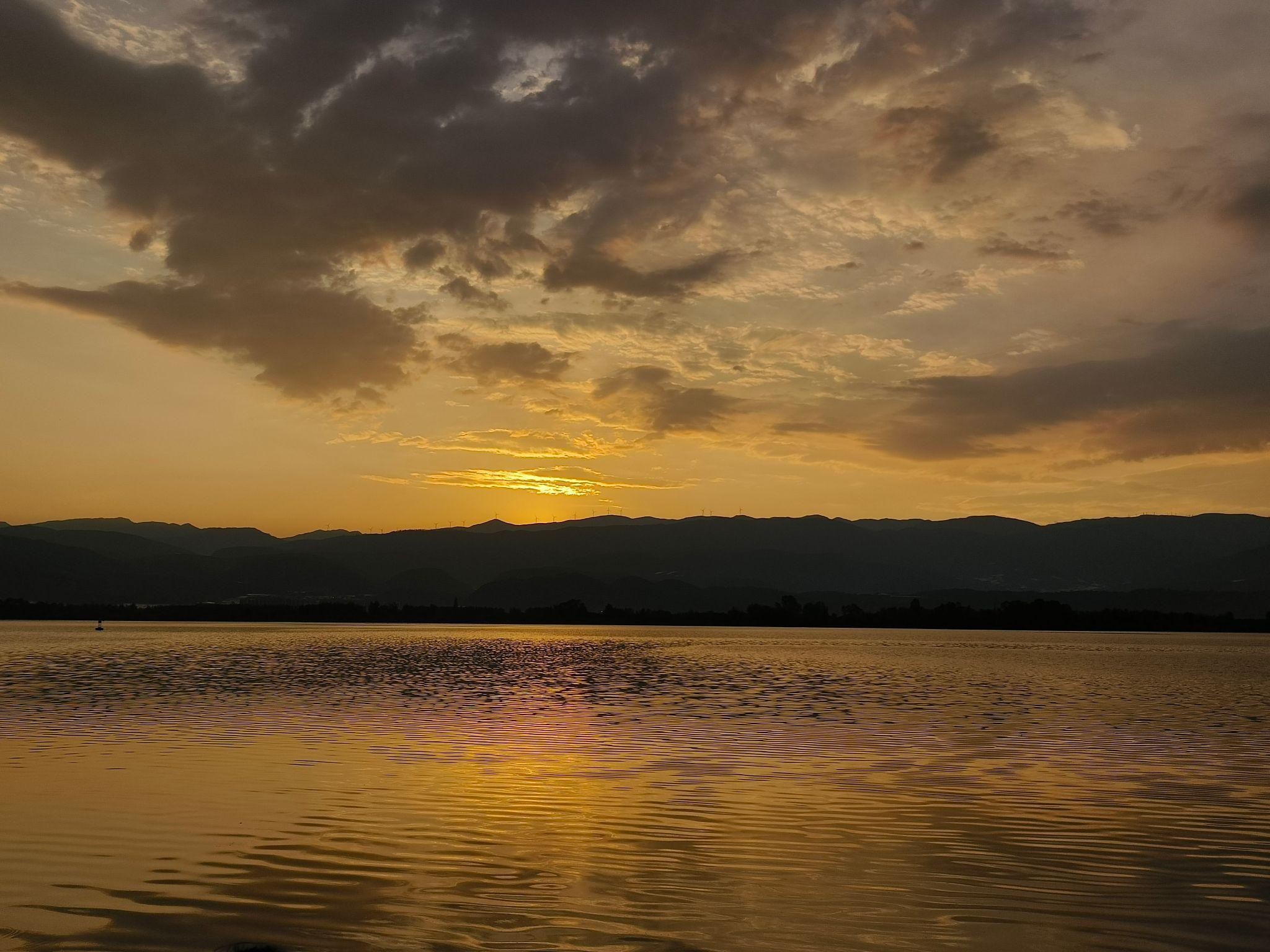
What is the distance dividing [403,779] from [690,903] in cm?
1454

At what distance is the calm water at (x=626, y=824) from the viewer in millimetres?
15734

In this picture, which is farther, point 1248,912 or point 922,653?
point 922,653

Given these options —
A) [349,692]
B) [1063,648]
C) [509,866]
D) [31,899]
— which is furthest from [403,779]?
[1063,648]

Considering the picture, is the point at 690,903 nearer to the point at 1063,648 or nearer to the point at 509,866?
the point at 509,866

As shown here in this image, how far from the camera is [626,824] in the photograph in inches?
930

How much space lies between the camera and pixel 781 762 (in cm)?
3331

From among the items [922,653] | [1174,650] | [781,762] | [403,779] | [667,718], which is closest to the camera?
[403,779]

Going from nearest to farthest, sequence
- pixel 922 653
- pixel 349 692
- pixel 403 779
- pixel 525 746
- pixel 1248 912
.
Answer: pixel 1248 912, pixel 403 779, pixel 525 746, pixel 349 692, pixel 922 653

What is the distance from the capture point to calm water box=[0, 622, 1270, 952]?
15.7 metres

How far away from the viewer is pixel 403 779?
2933cm

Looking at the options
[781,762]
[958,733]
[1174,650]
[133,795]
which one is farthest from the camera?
[1174,650]

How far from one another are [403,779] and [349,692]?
33176 millimetres

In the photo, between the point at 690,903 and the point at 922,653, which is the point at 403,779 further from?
the point at 922,653

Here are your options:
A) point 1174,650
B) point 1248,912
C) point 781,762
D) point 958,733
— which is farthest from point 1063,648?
point 1248,912
